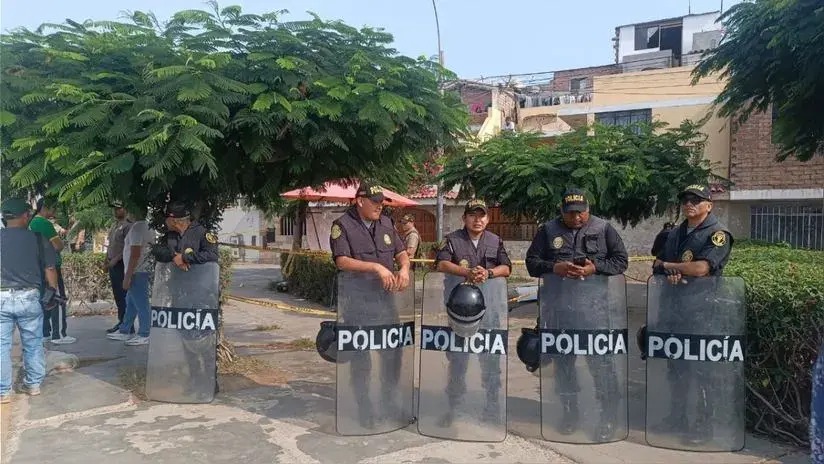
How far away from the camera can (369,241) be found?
5.30 metres

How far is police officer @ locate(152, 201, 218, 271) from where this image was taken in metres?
5.91

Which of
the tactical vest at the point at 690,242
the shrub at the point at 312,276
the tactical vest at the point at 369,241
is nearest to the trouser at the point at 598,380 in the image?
the tactical vest at the point at 690,242

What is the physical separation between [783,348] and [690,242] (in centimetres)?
99

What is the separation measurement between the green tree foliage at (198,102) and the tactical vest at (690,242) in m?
2.23

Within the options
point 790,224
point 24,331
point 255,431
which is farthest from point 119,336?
point 790,224

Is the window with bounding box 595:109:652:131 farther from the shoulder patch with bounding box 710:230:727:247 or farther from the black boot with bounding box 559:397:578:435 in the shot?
the black boot with bounding box 559:397:578:435

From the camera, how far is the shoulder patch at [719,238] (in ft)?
15.8

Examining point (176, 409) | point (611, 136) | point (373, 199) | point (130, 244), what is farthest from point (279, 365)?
point (611, 136)

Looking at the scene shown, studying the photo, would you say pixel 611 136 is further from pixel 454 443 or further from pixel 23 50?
pixel 23 50

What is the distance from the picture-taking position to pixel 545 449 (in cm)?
480

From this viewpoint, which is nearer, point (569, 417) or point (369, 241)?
point (569, 417)

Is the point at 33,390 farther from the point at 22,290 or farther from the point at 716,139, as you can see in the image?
the point at 716,139

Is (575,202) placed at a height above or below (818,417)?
above

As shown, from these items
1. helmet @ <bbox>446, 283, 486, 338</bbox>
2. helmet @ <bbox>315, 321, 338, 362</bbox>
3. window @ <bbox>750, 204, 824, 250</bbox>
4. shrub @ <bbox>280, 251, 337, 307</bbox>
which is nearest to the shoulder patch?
helmet @ <bbox>446, 283, 486, 338</bbox>
